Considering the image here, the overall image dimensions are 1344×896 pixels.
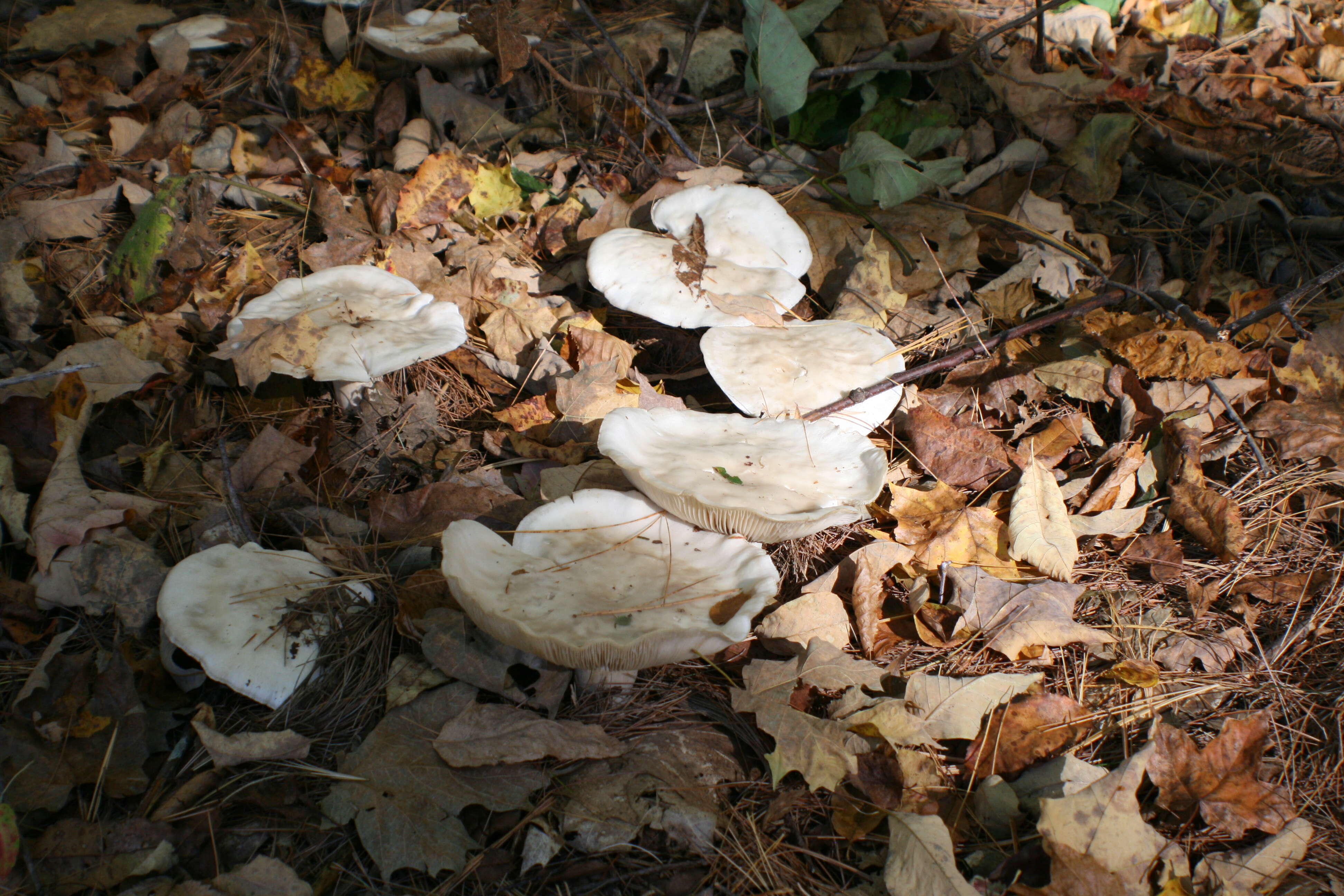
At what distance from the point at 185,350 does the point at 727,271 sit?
8.37 ft

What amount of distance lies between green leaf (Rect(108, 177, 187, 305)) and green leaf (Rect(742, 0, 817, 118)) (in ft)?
10.4

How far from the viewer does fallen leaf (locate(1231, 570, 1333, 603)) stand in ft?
9.15

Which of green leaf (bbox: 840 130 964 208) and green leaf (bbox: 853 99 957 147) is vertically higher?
green leaf (bbox: 853 99 957 147)

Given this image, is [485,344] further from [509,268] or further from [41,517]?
[41,517]

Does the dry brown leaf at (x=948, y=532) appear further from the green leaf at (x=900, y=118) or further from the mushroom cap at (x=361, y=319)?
the green leaf at (x=900, y=118)

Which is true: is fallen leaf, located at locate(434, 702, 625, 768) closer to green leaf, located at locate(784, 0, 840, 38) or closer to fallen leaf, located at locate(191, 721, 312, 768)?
fallen leaf, located at locate(191, 721, 312, 768)

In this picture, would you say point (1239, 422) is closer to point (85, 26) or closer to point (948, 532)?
point (948, 532)

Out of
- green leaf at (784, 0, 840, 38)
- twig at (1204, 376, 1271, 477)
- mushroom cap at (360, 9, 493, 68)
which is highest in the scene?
green leaf at (784, 0, 840, 38)

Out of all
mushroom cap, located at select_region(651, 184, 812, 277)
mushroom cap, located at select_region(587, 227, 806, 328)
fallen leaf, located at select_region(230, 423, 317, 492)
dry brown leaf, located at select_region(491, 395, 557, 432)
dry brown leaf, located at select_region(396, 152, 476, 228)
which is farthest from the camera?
dry brown leaf, located at select_region(396, 152, 476, 228)

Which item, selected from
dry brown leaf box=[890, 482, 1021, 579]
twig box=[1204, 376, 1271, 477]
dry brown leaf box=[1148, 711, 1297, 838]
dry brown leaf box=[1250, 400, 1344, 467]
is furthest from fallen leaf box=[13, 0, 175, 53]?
dry brown leaf box=[1250, 400, 1344, 467]

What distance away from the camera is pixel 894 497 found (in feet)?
10.0

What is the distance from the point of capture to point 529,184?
170 inches

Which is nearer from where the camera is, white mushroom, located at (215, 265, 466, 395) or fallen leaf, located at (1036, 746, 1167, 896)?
fallen leaf, located at (1036, 746, 1167, 896)

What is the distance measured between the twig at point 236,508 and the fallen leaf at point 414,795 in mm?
977
